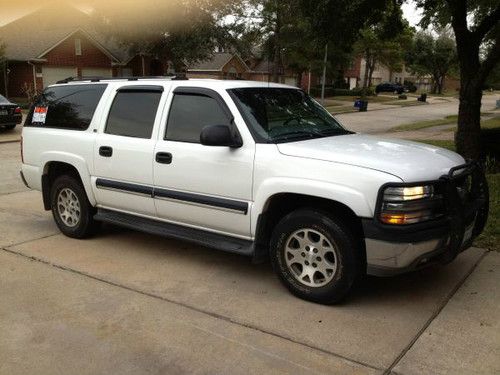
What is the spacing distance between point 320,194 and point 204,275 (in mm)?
1508

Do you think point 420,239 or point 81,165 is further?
point 81,165

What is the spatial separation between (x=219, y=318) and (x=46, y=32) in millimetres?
40147

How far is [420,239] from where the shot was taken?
12.8ft

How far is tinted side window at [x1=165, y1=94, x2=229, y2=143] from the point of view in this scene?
485 cm

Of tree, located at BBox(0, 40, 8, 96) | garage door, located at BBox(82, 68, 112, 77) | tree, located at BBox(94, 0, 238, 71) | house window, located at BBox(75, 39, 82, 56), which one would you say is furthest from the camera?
garage door, located at BBox(82, 68, 112, 77)

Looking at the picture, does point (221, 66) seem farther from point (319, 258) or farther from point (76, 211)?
point (319, 258)

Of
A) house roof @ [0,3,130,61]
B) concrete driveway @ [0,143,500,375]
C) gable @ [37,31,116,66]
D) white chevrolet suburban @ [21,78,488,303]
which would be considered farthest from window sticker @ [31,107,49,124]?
gable @ [37,31,116,66]

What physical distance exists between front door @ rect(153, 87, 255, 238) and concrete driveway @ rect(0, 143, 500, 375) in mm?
559

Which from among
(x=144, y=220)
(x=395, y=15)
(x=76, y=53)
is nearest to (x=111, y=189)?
(x=144, y=220)

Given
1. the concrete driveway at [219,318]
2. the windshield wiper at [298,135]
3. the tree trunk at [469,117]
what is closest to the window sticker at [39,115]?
the concrete driveway at [219,318]

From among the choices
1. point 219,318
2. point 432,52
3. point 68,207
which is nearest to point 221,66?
point 432,52

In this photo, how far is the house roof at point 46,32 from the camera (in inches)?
1444

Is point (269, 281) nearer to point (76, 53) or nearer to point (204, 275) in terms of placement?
point (204, 275)

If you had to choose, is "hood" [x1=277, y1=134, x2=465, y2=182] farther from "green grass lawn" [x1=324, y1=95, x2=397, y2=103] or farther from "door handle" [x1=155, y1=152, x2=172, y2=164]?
"green grass lawn" [x1=324, y1=95, x2=397, y2=103]
